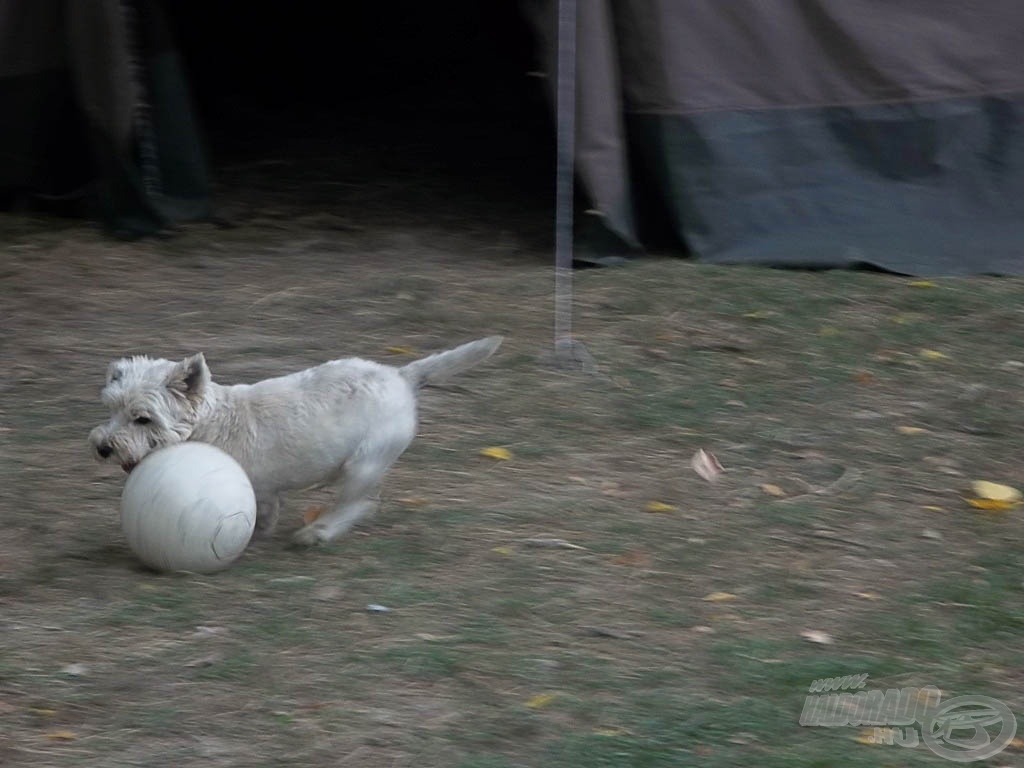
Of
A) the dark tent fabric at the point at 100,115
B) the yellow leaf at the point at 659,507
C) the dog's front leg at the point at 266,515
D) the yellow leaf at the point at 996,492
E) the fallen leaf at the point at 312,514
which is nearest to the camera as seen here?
the dog's front leg at the point at 266,515

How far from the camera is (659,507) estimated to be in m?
5.93

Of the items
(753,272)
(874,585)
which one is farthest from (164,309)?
(874,585)

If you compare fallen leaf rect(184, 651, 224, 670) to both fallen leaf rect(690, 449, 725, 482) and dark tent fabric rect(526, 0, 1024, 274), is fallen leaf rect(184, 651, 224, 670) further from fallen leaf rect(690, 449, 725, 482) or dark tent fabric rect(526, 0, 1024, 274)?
dark tent fabric rect(526, 0, 1024, 274)

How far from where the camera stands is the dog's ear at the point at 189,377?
5152 millimetres

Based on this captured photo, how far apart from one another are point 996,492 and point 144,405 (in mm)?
3476

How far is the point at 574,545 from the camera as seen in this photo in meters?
5.53

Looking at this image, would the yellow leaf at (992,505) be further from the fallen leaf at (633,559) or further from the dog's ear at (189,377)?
the dog's ear at (189,377)

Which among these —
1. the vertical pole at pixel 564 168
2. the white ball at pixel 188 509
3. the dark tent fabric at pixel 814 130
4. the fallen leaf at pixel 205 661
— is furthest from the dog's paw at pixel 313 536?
the dark tent fabric at pixel 814 130

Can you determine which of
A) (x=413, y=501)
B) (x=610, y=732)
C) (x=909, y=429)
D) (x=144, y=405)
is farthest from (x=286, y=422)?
(x=909, y=429)

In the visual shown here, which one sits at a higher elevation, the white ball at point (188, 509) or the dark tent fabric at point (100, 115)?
the dark tent fabric at point (100, 115)

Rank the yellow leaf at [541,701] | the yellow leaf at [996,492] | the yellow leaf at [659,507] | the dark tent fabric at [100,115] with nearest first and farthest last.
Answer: the yellow leaf at [541,701] < the yellow leaf at [659,507] < the yellow leaf at [996,492] < the dark tent fabric at [100,115]

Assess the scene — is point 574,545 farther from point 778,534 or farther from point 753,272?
point 753,272

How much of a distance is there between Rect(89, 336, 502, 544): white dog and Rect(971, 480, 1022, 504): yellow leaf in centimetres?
234

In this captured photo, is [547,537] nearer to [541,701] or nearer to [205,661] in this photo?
[541,701]
